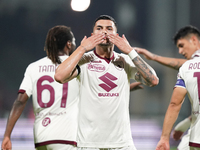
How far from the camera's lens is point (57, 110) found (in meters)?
3.69

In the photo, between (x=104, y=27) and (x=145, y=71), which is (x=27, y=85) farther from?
(x=145, y=71)

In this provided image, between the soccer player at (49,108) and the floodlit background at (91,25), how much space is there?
1298cm

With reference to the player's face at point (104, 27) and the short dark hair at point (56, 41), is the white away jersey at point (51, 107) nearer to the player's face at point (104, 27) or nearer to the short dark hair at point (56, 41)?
the short dark hair at point (56, 41)

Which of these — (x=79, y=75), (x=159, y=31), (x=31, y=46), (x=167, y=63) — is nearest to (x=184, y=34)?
(x=167, y=63)

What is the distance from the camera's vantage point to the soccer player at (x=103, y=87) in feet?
9.95

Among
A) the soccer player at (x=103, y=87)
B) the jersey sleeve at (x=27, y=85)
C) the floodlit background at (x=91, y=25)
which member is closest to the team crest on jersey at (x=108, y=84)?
the soccer player at (x=103, y=87)

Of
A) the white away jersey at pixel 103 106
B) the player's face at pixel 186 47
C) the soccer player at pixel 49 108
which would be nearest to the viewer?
the white away jersey at pixel 103 106

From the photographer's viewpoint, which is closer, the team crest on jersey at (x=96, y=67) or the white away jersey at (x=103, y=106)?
the white away jersey at (x=103, y=106)

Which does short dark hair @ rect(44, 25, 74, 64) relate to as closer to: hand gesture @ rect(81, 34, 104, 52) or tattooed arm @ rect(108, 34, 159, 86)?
hand gesture @ rect(81, 34, 104, 52)

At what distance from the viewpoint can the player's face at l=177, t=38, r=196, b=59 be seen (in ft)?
14.2

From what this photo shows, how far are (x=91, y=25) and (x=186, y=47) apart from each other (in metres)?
16.9

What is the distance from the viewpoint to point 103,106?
10.1 feet

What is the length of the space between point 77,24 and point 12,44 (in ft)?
16.0

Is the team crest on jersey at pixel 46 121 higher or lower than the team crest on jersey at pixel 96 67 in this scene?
lower
